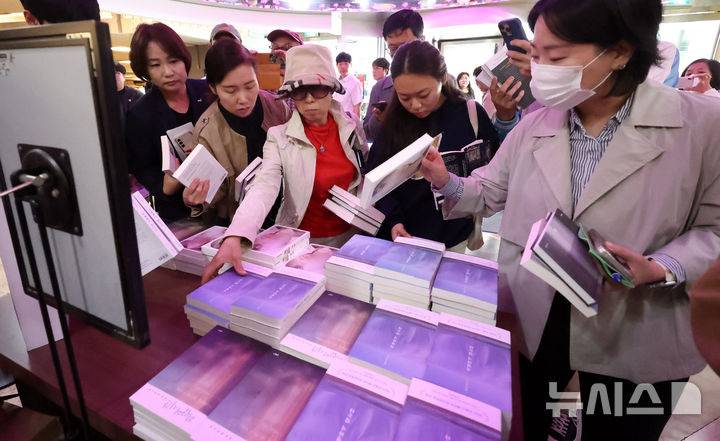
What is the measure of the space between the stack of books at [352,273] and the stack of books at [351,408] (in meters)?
0.33

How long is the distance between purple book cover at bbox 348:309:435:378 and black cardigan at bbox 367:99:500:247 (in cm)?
95

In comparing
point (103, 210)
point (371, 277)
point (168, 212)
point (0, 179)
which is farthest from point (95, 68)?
point (168, 212)

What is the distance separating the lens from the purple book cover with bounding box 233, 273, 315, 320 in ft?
3.02

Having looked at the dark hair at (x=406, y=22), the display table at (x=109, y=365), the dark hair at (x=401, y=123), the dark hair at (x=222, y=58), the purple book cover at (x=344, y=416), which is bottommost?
the display table at (x=109, y=365)

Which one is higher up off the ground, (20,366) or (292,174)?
(292,174)

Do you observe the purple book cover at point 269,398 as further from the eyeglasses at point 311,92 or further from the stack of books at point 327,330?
the eyeglasses at point 311,92

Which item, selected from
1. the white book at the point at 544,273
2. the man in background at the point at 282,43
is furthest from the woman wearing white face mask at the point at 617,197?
the man in background at the point at 282,43

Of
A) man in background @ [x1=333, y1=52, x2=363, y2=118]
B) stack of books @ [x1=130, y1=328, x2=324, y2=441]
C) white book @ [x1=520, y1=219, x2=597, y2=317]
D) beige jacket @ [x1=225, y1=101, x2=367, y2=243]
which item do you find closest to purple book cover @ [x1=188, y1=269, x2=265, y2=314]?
stack of books @ [x1=130, y1=328, x2=324, y2=441]

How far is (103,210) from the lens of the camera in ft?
1.86

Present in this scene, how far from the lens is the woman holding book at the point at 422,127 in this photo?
1.72 metres

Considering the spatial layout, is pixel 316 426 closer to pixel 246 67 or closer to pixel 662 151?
pixel 662 151

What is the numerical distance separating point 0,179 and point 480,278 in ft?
3.69

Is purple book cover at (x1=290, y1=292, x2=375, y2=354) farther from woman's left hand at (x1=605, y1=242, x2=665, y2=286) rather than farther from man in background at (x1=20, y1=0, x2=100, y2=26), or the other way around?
man in background at (x1=20, y1=0, x2=100, y2=26)

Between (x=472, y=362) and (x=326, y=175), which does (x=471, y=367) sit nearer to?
(x=472, y=362)
